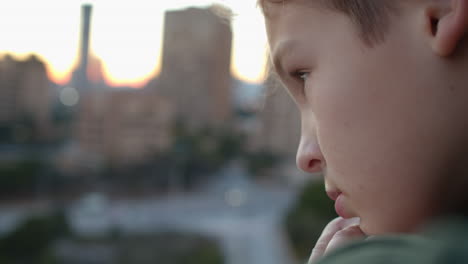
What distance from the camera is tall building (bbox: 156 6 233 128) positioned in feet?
27.6

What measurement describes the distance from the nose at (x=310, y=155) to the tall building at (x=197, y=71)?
7.19m

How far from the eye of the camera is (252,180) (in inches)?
481

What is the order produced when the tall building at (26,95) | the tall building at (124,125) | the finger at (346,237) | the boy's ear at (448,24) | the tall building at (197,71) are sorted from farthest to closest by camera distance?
the tall building at (26,95) → the tall building at (124,125) → the tall building at (197,71) → the finger at (346,237) → the boy's ear at (448,24)

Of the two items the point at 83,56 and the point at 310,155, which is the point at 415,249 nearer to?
the point at 310,155

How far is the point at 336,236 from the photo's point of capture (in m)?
0.38

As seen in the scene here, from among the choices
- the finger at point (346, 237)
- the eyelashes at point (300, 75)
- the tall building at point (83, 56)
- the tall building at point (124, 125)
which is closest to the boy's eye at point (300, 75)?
the eyelashes at point (300, 75)

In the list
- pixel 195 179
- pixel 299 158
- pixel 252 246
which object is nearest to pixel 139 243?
pixel 252 246

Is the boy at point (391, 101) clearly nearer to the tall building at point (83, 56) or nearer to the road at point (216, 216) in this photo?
the road at point (216, 216)

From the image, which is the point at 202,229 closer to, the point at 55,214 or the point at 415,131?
the point at 55,214

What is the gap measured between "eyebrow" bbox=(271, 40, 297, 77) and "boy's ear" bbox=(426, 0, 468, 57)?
10cm

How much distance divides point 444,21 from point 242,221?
834cm

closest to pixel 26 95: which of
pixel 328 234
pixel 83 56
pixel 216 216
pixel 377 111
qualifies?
pixel 83 56

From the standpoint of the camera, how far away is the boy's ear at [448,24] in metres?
0.26

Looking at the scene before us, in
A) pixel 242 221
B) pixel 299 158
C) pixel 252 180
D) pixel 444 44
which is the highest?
pixel 444 44
